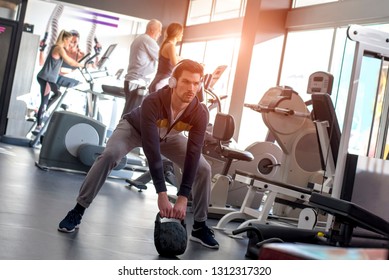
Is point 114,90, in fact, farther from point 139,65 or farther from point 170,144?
point 170,144

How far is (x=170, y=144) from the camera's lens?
3359 millimetres

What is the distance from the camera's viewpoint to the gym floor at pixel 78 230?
2699 mm

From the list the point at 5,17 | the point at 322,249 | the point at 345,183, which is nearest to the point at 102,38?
the point at 5,17

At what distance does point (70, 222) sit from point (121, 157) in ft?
1.35

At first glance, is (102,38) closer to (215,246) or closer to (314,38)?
(314,38)

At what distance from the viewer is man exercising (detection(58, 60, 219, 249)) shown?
2.97m

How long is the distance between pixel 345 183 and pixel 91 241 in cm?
149

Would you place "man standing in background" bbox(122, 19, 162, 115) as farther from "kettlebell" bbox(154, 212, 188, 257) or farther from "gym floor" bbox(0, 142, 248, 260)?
"kettlebell" bbox(154, 212, 188, 257)

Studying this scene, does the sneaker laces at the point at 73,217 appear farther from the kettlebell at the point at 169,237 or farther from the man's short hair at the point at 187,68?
the man's short hair at the point at 187,68

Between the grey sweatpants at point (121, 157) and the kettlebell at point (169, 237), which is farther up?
the grey sweatpants at point (121, 157)

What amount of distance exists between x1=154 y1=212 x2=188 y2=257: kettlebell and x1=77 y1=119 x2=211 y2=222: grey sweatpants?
430 mm

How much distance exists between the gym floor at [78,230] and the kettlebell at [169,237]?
0.19 ft

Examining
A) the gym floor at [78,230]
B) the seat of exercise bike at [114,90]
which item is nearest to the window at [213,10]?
the seat of exercise bike at [114,90]

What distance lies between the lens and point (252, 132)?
8594 millimetres
